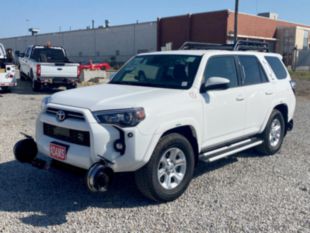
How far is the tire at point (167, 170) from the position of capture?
447 cm

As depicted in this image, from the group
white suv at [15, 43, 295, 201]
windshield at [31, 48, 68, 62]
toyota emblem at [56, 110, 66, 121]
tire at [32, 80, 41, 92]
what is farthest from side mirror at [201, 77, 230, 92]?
windshield at [31, 48, 68, 62]

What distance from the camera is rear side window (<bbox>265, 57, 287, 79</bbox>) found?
23.5ft

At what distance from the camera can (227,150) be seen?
5.64m

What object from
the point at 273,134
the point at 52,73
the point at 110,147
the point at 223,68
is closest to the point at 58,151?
the point at 110,147

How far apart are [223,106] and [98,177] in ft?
7.56

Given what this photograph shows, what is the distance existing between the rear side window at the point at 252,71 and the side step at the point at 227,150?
3.21ft

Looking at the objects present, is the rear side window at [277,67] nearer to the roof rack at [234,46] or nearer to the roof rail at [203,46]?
the roof rack at [234,46]

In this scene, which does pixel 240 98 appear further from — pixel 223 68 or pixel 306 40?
pixel 306 40

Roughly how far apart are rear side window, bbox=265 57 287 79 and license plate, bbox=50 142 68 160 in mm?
4310

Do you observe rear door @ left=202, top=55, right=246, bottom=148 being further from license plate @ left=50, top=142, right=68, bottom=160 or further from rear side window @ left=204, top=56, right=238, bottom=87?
license plate @ left=50, top=142, right=68, bottom=160

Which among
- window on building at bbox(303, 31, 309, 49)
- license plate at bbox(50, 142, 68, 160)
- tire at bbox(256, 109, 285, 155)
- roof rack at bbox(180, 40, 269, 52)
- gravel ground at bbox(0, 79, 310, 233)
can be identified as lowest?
gravel ground at bbox(0, 79, 310, 233)

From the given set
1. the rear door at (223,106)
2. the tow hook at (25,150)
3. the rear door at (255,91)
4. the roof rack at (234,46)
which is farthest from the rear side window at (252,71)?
the tow hook at (25,150)

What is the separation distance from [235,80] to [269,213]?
2.30 meters

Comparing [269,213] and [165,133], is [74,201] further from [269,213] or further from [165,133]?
[269,213]
